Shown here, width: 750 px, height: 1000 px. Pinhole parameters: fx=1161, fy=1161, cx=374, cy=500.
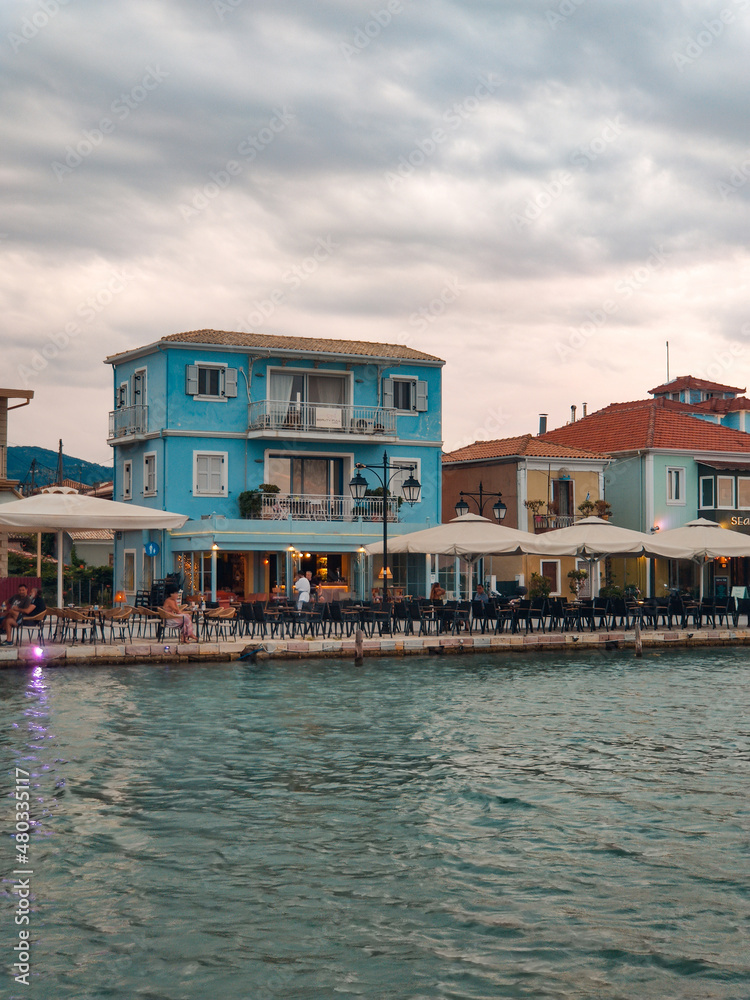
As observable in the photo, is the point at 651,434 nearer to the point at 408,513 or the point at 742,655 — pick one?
the point at 408,513

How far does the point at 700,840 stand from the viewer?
38.0 ft

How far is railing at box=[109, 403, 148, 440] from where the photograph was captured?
147 feet

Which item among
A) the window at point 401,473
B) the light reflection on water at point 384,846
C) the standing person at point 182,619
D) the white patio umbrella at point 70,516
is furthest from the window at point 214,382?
the light reflection on water at point 384,846

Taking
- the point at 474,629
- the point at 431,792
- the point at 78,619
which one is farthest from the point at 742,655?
the point at 431,792

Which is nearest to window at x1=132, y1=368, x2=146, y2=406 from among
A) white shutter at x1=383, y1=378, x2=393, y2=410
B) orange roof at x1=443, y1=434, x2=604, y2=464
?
white shutter at x1=383, y1=378, x2=393, y2=410

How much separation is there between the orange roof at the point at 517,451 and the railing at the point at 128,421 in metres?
15.9

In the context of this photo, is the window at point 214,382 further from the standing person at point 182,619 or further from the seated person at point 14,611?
the seated person at point 14,611

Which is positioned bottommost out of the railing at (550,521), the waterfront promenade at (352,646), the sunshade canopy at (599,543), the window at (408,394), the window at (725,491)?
the waterfront promenade at (352,646)

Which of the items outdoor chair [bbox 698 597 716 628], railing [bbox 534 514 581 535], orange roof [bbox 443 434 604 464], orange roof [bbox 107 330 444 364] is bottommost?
outdoor chair [bbox 698 597 716 628]

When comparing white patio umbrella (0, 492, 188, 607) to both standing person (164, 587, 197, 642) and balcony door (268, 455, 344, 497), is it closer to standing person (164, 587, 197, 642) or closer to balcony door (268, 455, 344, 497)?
standing person (164, 587, 197, 642)

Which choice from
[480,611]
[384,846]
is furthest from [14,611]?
[384,846]

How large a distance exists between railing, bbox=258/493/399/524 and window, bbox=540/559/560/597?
8.38 meters

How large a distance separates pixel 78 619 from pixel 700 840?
18185 millimetres

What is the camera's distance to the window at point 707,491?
2127 inches
